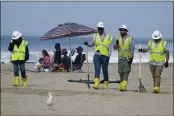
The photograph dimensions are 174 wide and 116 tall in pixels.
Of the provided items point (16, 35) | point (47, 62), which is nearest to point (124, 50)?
point (16, 35)

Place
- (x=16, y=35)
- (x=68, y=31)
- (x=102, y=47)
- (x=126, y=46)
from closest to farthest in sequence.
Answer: (x=126, y=46) < (x=102, y=47) < (x=16, y=35) < (x=68, y=31)

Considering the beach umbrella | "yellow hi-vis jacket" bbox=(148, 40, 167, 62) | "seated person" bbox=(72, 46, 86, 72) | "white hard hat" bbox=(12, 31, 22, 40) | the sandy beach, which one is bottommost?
the sandy beach

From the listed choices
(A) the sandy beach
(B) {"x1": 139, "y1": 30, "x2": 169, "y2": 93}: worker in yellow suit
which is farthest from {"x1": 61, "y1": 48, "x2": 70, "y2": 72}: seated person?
(B) {"x1": 139, "y1": 30, "x2": 169, "y2": 93}: worker in yellow suit

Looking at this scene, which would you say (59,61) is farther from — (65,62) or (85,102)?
(85,102)

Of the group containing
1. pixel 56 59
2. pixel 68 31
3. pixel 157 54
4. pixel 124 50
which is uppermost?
pixel 68 31

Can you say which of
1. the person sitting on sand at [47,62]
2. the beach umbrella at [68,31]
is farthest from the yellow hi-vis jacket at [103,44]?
the person sitting on sand at [47,62]

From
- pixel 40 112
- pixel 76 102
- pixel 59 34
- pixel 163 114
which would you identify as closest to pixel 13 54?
pixel 76 102

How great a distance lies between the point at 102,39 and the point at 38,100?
11.0ft

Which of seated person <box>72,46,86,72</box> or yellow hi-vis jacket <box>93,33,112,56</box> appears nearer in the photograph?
yellow hi-vis jacket <box>93,33,112,56</box>

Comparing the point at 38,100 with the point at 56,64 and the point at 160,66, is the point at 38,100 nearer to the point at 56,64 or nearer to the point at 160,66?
the point at 160,66

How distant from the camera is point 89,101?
38.8 ft

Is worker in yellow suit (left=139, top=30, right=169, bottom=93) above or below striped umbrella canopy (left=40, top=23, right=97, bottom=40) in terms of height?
below

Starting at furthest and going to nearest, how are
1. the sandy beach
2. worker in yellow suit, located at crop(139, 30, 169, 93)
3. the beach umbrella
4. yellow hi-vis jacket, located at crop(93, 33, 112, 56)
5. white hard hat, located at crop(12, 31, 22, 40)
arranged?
the beach umbrella < white hard hat, located at crop(12, 31, 22, 40) < yellow hi-vis jacket, located at crop(93, 33, 112, 56) < worker in yellow suit, located at crop(139, 30, 169, 93) < the sandy beach

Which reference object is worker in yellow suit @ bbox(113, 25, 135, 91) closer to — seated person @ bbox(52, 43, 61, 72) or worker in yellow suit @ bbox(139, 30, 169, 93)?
worker in yellow suit @ bbox(139, 30, 169, 93)
